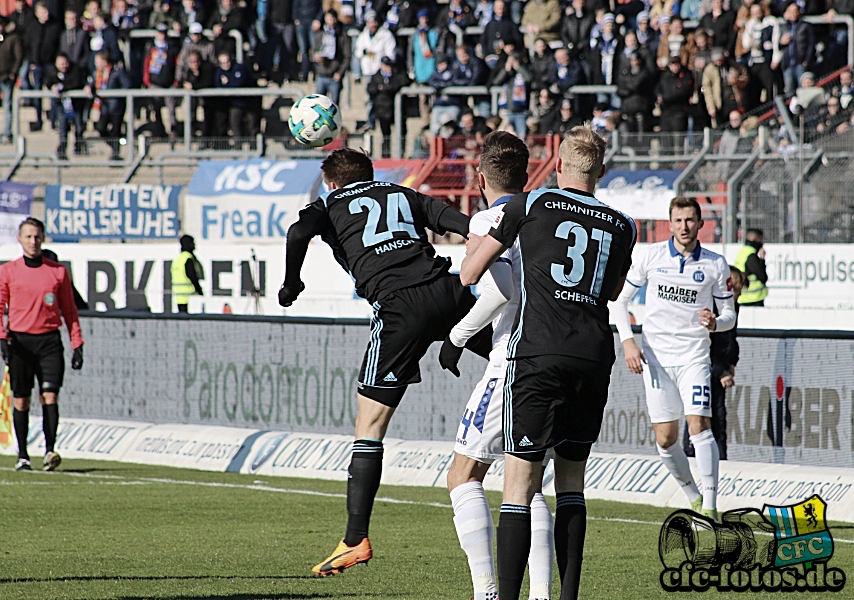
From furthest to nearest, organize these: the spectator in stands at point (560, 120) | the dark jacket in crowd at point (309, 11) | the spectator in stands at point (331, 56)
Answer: the dark jacket in crowd at point (309, 11), the spectator in stands at point (331, 56), the spectator in stands at point (560, 120)

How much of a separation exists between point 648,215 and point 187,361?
6.01m

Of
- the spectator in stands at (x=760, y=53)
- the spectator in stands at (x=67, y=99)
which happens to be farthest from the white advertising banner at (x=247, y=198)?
the spectator in stands at (x=760, y=53)

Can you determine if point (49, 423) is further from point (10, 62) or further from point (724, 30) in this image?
point (10, 62)

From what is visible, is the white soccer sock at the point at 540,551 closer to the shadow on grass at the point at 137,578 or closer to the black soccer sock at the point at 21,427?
the shadow on grass at the point at 137,578

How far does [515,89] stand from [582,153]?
16.5 m

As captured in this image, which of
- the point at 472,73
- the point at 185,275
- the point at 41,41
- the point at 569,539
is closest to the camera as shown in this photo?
the point at 569,539


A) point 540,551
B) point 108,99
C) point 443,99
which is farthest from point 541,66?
point 540,551

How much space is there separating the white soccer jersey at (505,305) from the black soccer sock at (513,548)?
0.67 meters

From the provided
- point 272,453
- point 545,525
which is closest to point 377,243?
point 545,525

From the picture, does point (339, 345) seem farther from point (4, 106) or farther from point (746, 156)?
point (4, 106)

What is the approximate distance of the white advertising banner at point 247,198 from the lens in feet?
70.2

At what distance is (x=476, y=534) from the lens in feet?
21.1

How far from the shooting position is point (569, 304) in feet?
19.5

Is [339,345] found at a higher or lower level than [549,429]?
lower
